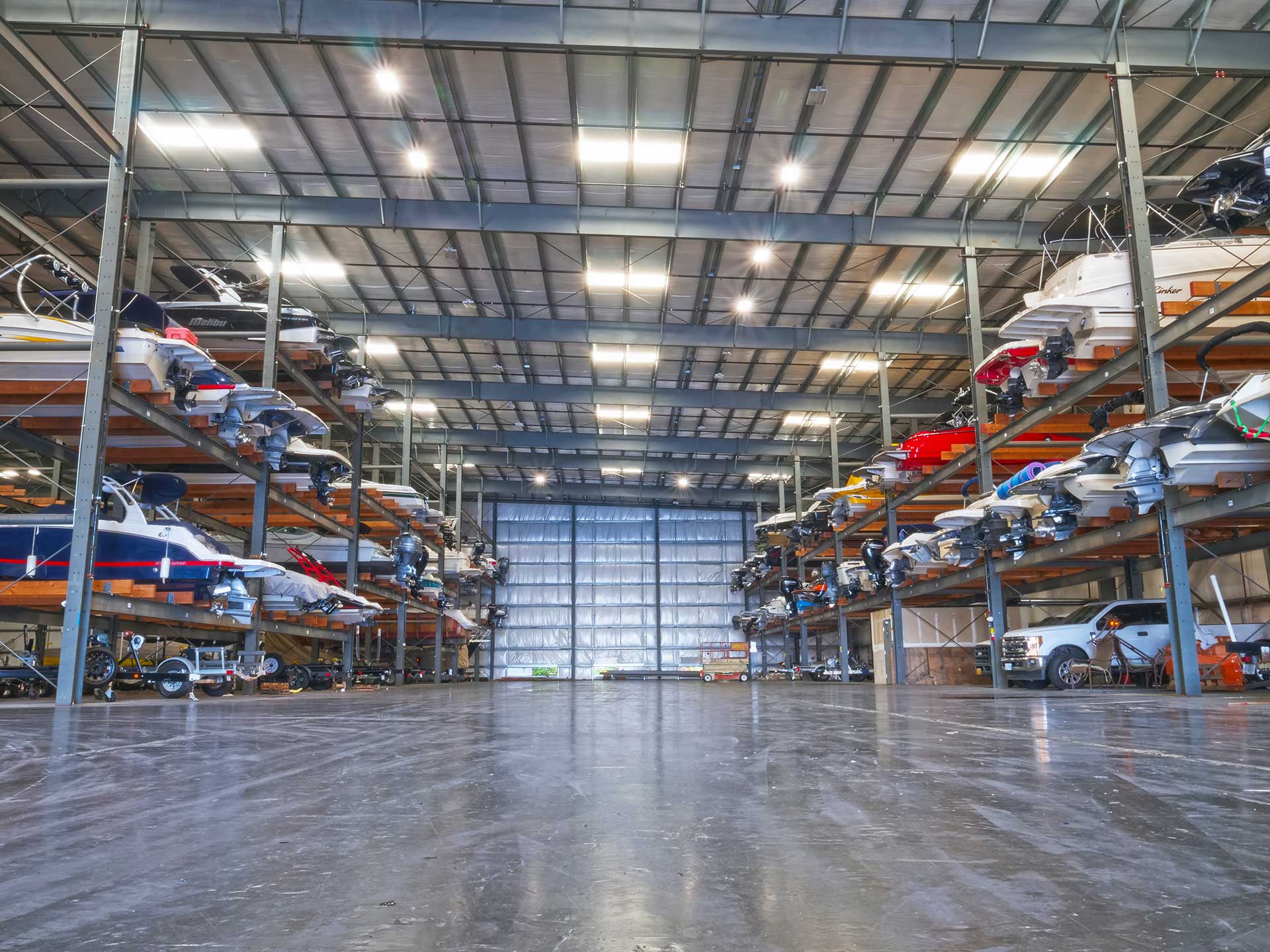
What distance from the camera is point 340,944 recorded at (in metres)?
1.29

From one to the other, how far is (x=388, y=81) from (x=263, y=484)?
295 inches

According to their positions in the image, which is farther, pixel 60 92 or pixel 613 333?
pixel 613 333

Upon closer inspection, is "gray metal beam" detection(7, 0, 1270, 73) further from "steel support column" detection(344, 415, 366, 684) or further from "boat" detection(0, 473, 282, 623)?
"steel support column" detection(344, 415, 366, 684)

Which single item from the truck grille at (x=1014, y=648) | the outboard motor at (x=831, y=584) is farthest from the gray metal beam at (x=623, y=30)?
the outboard motor at (x=831, y=584)

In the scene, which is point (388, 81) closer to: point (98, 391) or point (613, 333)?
point (98, 391)

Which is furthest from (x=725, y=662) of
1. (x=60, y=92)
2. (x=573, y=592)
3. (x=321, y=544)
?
(x=60, y=92)

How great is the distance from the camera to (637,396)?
92.4 ft

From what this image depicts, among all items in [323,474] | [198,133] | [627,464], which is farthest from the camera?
[627,464]

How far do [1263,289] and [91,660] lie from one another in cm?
1550

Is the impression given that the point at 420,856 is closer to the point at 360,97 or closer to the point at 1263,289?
the point at 1263,289

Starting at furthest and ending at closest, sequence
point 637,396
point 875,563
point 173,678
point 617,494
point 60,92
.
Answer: point 617,494 < point 637,396 < point 875,563 < point 173,678 < point 60,92

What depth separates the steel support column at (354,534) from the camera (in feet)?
67.5

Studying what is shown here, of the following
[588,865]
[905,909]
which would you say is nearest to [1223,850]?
[905,909]

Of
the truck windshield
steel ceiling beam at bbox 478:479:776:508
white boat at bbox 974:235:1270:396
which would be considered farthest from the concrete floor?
steel ceiling beam at bbox 478:479:776:508
